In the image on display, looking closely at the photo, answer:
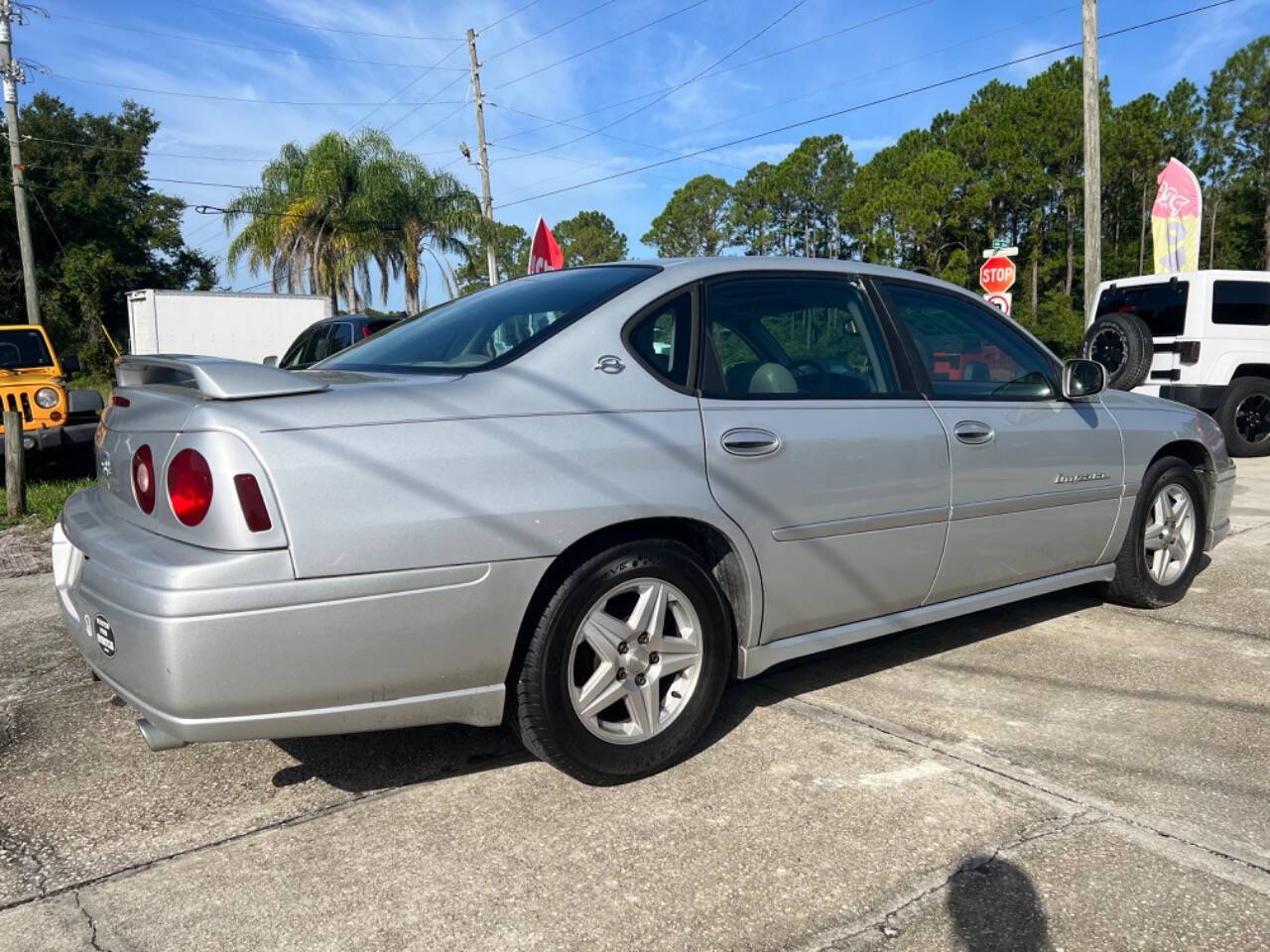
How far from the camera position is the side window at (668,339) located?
2.97 metres

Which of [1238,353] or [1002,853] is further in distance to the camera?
[1238,353]

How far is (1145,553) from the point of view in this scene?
180 inches

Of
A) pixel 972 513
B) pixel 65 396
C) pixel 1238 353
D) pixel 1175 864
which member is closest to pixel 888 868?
pixel 1175 864

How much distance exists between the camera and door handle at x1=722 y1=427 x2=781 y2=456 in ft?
9.75

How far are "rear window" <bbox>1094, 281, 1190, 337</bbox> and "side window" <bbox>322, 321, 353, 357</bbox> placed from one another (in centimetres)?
916

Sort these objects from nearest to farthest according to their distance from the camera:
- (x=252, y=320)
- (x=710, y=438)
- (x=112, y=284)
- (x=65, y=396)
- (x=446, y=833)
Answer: (x=446, y=833) < (x=710, y=438) < (x=65, y=396) < (x=252, y=320) < (x=112, y=284)

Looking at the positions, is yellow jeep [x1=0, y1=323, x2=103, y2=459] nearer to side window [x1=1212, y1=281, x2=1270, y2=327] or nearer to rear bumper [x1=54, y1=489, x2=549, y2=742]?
rear bumper [x1=54, y1=489, x2=549, y2=742]

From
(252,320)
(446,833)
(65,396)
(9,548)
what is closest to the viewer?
(446,833)

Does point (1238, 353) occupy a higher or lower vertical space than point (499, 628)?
higher

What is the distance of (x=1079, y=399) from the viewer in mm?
4125

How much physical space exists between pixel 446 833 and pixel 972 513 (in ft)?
7.08

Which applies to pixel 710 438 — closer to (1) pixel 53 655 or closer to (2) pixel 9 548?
(1) pixel 53 655

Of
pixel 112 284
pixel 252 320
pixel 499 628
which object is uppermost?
pixel 112 284

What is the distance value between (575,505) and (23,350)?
968cm
